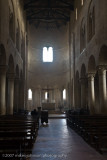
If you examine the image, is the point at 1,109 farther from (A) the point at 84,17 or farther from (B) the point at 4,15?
(A) the point at 84,17

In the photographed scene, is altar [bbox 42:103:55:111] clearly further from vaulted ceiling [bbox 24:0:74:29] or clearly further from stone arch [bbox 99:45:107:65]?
stone arch [bbox 99:45:107:65]

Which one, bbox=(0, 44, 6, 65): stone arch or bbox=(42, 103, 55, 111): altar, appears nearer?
bbox=(0, 44, 6, 65): stone arch

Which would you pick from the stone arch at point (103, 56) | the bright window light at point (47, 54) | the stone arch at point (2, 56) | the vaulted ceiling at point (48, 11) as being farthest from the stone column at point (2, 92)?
the bright window light at point (47, 54)

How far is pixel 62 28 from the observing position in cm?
4194

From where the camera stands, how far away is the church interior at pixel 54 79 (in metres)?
8.24

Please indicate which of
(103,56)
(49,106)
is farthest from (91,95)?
(49,106)

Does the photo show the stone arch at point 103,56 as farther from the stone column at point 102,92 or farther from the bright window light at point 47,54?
the bright window light at point 47,54

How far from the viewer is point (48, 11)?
1448 inches

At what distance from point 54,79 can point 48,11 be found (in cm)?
1283

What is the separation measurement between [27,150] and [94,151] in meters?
2.54

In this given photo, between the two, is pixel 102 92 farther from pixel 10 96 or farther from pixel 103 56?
pixel 10 96

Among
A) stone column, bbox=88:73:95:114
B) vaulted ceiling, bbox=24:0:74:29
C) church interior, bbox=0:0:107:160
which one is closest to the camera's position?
church interior, bbox=0:0:107:160

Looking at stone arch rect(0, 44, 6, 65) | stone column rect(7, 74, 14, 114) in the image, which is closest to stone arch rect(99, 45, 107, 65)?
stone arch rect(0, 44, 6, 65)

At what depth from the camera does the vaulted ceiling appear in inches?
1301
